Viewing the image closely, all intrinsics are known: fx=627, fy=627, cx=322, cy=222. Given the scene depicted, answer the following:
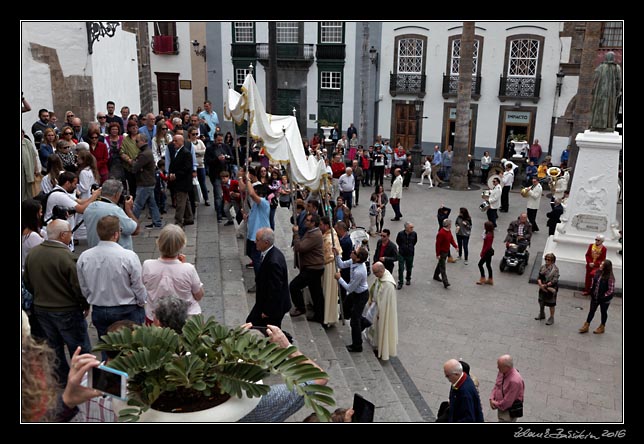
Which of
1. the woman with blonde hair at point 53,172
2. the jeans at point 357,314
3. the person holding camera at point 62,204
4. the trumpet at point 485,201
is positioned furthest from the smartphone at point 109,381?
the trumpet at point 485,201

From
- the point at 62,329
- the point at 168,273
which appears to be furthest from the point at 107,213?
the point at 62,329

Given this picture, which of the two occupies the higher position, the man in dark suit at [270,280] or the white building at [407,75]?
the white building at [407,75]

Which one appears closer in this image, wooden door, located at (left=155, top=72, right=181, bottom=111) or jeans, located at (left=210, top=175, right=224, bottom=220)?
jeans, located at (left=210, top=175, right=224, bottom=220)

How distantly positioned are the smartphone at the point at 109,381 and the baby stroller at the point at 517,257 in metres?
10.8

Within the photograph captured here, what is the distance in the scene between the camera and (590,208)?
12.7 m

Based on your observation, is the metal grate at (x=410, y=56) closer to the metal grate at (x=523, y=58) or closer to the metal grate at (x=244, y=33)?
the metal grate at (x=523, y=58)

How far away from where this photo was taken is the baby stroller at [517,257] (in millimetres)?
12789

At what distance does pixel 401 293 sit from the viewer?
11.6 metres

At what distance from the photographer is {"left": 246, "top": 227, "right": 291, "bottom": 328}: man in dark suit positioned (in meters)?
6.39

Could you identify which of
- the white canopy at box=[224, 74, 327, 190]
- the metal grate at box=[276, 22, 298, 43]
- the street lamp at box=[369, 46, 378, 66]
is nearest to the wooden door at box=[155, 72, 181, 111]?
the metal grate at box=[276, 22, 298, 43]

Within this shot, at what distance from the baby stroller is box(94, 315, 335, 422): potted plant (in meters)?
10.1

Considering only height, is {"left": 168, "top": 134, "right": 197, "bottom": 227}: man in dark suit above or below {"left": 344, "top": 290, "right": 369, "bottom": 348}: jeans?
above

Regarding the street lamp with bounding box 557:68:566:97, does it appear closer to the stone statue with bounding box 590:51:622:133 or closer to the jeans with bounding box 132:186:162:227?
the stone statue with bounding box 590:51:622:133

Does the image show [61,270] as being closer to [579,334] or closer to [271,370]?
[271,370]
